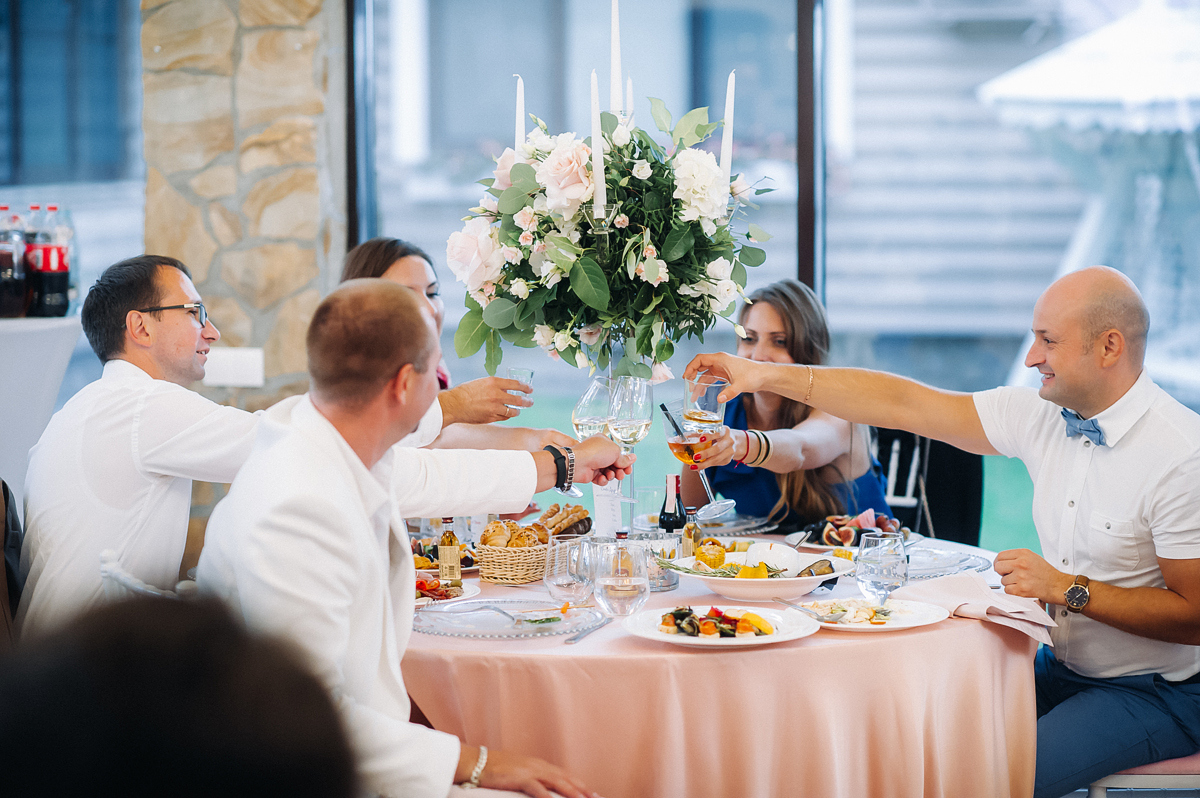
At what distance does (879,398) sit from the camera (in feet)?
8.48

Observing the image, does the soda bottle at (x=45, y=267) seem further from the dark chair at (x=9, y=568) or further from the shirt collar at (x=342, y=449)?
the shirt collar at (x=342, y=449)

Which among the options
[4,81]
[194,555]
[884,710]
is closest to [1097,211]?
[884,710]

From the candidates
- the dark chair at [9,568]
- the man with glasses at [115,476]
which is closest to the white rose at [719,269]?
the man with glasses at [115,476]

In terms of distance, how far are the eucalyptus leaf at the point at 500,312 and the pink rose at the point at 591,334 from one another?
16cm

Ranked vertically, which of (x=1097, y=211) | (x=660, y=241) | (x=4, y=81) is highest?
(x=4, y=81)

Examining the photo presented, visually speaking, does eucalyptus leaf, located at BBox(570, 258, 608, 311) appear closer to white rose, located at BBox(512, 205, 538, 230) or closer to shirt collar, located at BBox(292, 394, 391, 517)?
white rose, located at BBox(512, 205, 538, 230)

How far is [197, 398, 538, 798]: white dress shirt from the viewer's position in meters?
1.23

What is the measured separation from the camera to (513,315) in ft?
6.63

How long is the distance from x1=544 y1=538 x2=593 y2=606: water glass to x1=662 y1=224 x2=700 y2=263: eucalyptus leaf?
606 millimetres

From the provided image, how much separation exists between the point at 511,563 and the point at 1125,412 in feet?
4.64

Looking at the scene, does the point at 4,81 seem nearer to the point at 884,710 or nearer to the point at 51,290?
the point at 51,290

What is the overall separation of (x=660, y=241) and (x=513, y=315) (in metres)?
0.35

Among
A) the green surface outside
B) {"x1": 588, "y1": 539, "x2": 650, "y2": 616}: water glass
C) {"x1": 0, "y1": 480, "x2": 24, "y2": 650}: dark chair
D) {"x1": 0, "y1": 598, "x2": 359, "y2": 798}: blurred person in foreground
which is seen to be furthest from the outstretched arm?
{"x1": 0, "y1": 598, "x2": 359, "y2": 798}: blurred person in foreground

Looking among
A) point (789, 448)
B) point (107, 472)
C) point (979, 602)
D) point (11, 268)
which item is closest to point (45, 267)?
point (11, 268)
